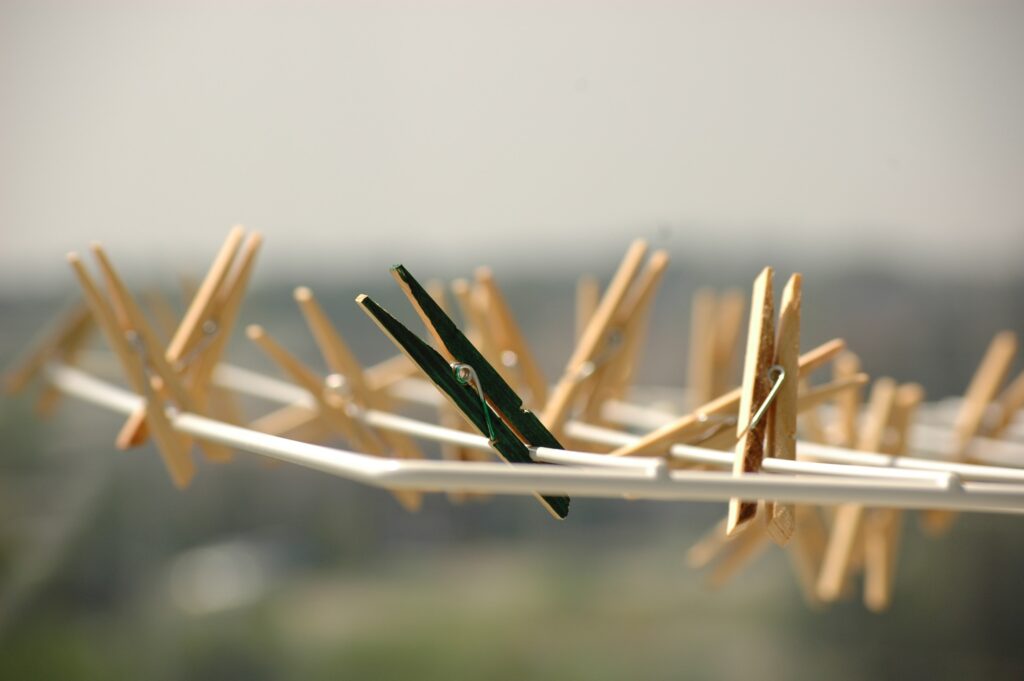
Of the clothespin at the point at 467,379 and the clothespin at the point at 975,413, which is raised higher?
the clothespin at the point at 467,379

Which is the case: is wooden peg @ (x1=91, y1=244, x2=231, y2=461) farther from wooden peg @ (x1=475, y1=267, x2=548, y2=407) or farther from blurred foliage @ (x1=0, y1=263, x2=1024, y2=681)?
blurred foliage @ (x1=0, y1=263, x2=1024, y2=681)

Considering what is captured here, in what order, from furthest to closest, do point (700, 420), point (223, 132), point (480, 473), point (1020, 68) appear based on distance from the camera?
point (223, 132), point (1020, 68), point (700, 420), point (480, 473)

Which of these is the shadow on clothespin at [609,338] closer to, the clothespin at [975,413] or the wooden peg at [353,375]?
the wooden peg at [353,375]

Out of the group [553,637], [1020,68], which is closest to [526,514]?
[553,637]

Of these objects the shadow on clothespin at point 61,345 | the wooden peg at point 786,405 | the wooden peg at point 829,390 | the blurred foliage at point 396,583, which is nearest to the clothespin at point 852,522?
the wooden peg at point 829,390

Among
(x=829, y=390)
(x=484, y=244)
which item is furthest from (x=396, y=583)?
(x=829, y=390)

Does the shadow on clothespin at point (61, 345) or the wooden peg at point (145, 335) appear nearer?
the wooden peg at point (145, 335)

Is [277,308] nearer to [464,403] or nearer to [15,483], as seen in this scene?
[15,483]

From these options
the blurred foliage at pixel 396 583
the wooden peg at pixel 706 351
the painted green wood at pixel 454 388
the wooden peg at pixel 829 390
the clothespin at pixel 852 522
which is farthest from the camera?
the blurred foliage at pixel 396 583
